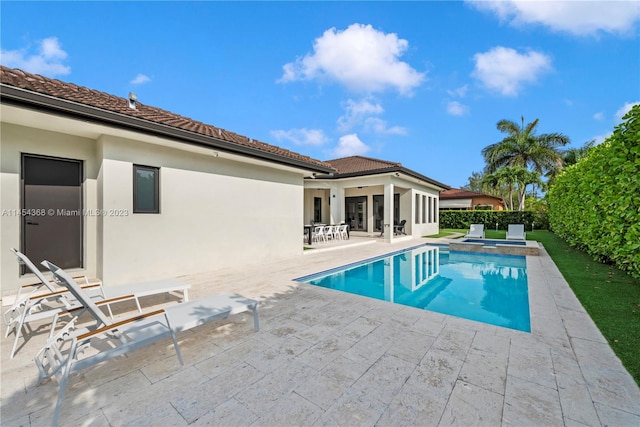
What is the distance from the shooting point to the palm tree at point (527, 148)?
26219mm

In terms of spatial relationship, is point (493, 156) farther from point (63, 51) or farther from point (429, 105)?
point (63, 51)

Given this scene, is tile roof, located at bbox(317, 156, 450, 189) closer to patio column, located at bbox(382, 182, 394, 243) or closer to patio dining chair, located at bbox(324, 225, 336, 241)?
patio column, located at bbox(382, 182, 394, 243)

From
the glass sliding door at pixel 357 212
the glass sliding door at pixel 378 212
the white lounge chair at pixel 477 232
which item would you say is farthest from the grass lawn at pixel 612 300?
the glass sliding door at pixel 357 212

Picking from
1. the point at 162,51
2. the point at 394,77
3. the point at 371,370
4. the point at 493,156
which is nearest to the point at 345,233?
the point at 394,77

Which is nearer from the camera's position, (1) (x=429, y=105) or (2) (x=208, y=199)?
(2) (x=208, y=199)

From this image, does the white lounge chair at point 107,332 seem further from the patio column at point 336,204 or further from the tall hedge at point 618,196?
the patio column at point 336,204

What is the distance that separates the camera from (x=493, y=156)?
92.1 feet

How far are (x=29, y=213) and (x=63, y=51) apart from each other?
7.38 meters

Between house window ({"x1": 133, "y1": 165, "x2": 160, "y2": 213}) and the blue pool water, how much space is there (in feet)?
14.6

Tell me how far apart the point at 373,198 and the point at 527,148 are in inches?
735

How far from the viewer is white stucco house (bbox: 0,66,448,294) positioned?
5684mm

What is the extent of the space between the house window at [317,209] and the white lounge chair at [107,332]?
17369 mm

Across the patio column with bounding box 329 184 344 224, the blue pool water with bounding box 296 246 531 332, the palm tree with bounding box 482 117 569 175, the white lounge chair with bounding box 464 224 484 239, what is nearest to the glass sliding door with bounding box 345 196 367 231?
the patio column with bounding box 329 184 344 224

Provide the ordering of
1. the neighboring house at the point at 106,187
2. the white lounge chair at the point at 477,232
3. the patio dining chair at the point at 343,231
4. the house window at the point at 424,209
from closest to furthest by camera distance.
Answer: the neighboring house at the point at 106,187 → the white lounge chair at the point at 477,232 → the patio dining chair at the point at 343,231 → the house window at the point at 424,209
